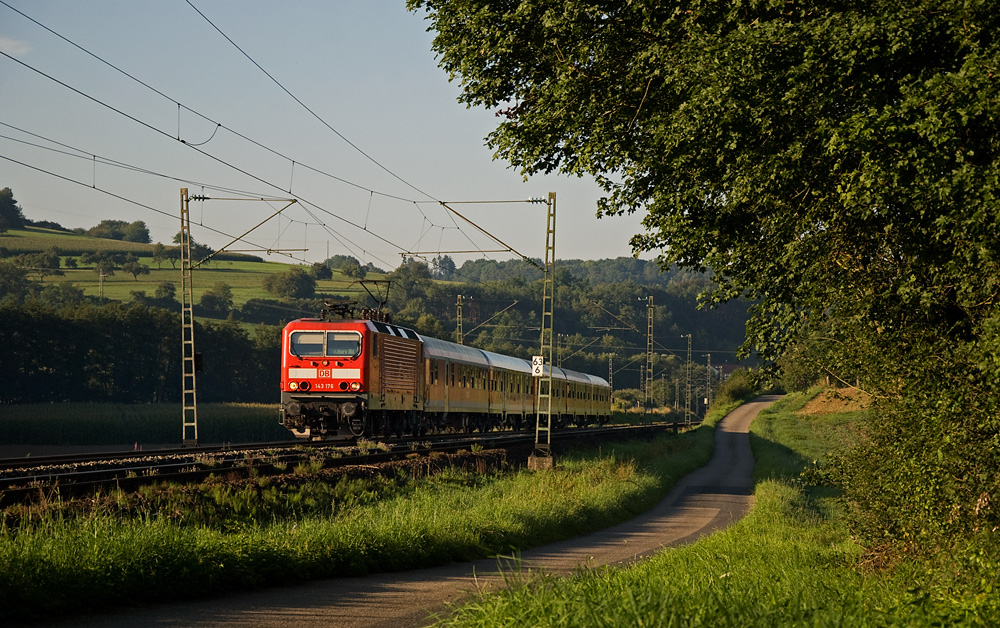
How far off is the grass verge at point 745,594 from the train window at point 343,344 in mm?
14710

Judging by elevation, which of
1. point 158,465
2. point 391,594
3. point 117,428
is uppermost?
point 158,465

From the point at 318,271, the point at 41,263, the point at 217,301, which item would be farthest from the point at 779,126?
the point at 318,271

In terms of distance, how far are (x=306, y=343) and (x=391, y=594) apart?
19.5m

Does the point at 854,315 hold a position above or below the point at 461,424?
above

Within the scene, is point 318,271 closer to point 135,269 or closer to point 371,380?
point 135,269

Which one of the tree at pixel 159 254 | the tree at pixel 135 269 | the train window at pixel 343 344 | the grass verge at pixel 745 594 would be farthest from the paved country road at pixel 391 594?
the tree at pixel 159 254

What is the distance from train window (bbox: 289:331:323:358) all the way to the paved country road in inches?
465

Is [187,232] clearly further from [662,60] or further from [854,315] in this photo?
[854,315]

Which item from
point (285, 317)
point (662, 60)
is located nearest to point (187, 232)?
point (662, 60)

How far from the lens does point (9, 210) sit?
530 ft

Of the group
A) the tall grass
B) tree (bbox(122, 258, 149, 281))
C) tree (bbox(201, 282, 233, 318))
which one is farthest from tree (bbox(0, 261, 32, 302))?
the tall grass

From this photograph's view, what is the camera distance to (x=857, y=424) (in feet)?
49.6

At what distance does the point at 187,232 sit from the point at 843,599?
29.1m

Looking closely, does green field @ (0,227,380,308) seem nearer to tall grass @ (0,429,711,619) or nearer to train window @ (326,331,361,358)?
train window @ (326,331,361,358)
